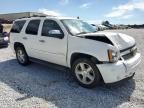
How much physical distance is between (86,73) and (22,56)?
134 inches

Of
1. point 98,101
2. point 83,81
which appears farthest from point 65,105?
point 83,81

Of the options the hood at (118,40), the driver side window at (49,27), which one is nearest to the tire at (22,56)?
the driver side window at (49,27)

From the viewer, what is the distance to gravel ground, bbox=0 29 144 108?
4.19 metres

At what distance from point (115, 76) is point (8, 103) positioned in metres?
2.44

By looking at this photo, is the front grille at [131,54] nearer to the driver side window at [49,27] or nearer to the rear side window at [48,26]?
the driver side window at [49,27]

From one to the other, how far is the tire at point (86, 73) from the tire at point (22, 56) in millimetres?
2751

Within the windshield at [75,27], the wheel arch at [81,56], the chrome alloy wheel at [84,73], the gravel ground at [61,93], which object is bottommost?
the gravel ground at [61,93]

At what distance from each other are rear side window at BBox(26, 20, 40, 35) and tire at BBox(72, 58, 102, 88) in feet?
6.90

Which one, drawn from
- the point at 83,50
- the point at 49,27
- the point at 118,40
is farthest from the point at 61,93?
the point at 49,27

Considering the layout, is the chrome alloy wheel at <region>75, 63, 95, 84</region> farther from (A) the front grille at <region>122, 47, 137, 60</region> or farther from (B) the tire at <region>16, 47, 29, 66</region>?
(B) the tire at <region>16, 47, 29, 66</region>

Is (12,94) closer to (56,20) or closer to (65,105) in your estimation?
(65,105)

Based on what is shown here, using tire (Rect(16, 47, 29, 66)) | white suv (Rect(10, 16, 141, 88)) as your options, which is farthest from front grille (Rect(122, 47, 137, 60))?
tire (Rect(16, 47, 29, 66))

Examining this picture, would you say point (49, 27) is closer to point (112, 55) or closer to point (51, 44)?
point (51, 44)

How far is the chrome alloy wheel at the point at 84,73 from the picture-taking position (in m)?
4.89
